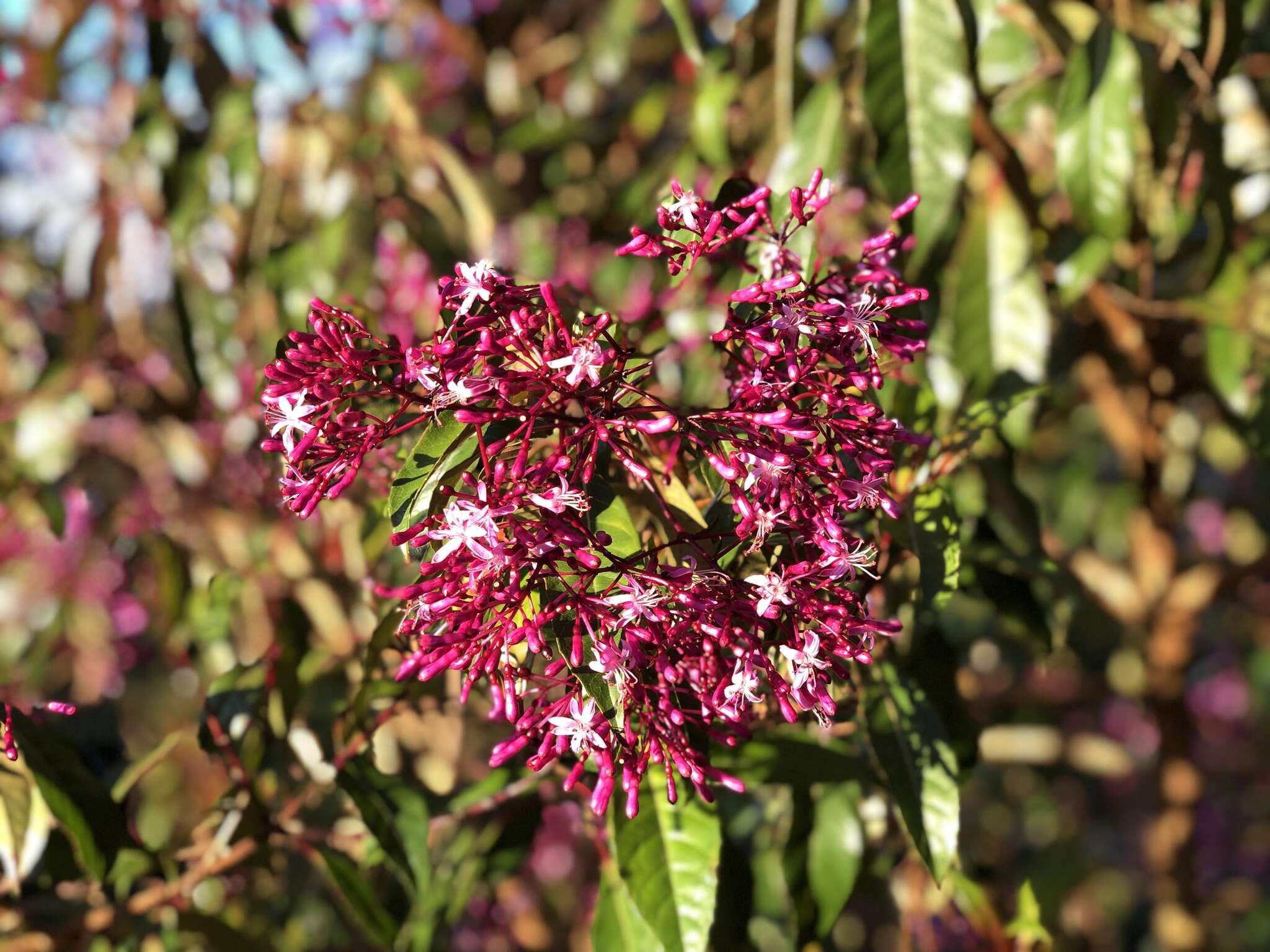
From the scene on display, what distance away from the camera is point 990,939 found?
120cm

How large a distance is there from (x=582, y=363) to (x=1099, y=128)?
0.78 meters

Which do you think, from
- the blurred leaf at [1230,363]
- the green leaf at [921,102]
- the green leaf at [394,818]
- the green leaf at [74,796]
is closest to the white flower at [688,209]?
the green leaf at [921,102]

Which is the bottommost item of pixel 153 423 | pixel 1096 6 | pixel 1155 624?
pixel 1155 624

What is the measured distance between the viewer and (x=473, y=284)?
0.69m

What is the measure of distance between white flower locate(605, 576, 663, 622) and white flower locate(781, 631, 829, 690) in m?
0.10

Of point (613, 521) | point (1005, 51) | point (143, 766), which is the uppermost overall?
point (1005, 51)

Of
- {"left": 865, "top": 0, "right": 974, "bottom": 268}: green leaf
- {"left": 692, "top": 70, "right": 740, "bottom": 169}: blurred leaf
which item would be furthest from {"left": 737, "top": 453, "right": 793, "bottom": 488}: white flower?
{"left": 692, "top": 70, "right": 740, "bottom": 169}: blurred leaf

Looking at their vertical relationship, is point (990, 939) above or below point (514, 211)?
below

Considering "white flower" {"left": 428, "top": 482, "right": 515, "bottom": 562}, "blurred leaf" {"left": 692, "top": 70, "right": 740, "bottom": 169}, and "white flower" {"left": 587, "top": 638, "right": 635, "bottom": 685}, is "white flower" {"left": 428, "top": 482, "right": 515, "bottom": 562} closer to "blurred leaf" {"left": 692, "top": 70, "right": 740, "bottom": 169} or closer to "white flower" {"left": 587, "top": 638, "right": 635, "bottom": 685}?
"white flower" {"left": 587, "top": 638, "right": 635, "bottom": 685}

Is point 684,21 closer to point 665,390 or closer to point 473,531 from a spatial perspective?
point 665,390

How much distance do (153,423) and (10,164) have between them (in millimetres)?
994

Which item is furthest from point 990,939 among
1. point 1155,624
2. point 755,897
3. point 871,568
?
point 1155,624

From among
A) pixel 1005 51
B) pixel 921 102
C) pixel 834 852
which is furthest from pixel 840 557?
pixel 1005 51

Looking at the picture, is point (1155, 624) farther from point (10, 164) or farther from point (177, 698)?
point (10, 164)
